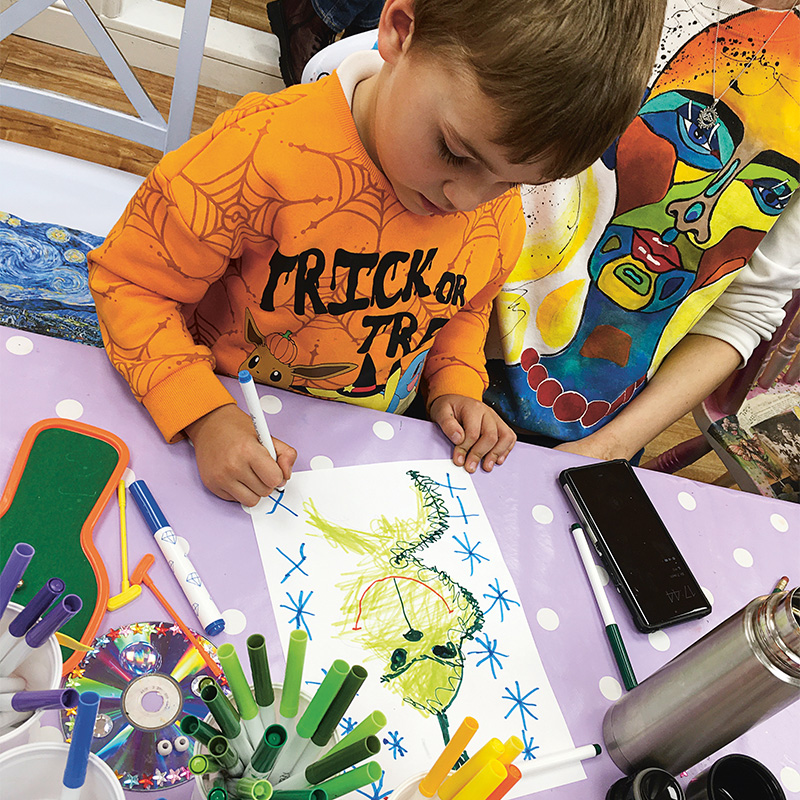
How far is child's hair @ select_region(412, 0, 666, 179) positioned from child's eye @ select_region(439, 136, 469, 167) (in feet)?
0.14

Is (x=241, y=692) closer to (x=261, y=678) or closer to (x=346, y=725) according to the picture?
(x=261, y=678)

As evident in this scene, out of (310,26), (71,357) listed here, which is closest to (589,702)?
(71,357)

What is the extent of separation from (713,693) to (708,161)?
0.67 meters

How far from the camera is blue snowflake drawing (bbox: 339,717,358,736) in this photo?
52 centimetres

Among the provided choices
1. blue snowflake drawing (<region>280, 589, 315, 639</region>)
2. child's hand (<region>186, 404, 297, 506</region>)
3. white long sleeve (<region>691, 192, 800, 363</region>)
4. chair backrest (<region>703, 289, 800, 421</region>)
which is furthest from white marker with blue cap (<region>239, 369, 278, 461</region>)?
chair backrest (<region>703, 289, 800, 421</region>)

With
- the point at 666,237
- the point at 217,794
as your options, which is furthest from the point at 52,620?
the point at 666,237

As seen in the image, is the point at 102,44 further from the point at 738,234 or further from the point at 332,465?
the point at 738,234

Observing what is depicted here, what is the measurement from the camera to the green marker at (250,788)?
0.33m

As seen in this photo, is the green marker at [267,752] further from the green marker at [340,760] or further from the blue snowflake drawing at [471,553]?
the blue snowflake drawing at [471,553]

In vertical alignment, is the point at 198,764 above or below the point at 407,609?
above

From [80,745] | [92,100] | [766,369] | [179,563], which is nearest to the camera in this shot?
[80,745]

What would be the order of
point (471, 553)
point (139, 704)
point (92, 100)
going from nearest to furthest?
point (139, 704) < point (471, 553) < point (92, 100)

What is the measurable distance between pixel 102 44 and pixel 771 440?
114 centimetres

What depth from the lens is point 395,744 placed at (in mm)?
521
